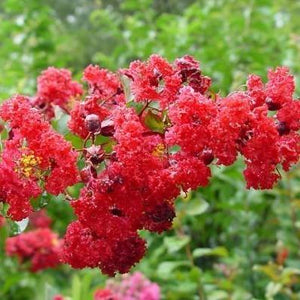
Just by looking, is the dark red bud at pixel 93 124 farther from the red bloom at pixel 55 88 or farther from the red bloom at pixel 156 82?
the red bloom at pixel 55 88

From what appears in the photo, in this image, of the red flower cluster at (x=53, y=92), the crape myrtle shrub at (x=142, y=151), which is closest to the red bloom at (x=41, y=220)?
the red flower cluster at (x=53, y=92)

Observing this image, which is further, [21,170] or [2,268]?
[2,268]

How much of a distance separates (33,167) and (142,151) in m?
0.21

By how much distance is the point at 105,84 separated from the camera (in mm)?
1576

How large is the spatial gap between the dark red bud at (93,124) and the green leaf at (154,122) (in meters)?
0.10

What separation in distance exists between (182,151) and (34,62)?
8.35 ft

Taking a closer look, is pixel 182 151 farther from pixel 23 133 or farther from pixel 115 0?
pixel 115 0

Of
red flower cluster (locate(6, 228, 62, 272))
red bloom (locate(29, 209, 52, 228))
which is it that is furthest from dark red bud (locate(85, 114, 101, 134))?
red bloom (locate(29, 209, 52, 228))

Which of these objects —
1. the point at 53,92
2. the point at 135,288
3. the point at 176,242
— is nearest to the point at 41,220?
the point at 135,288

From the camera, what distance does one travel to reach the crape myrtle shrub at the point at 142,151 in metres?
1.26

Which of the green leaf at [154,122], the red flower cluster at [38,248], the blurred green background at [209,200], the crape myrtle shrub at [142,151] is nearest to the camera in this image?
the crape myrtle shrub at [142,151]

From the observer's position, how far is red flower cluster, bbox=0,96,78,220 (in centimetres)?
130

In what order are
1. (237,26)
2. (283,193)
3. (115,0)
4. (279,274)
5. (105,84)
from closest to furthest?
(105,84) → (279,274) → (283,193) → (237,26) → (115,0)

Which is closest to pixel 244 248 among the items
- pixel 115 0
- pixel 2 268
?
pixel 2 268
